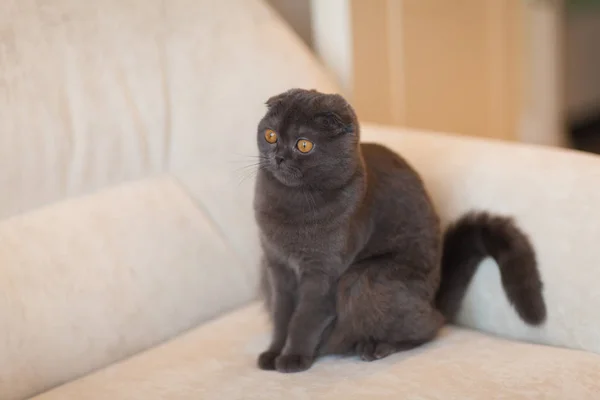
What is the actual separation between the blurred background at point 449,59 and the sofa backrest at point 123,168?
25 cm

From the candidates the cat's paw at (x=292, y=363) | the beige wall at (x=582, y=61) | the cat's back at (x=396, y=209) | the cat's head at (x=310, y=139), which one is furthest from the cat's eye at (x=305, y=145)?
the beige wall at (x=582, y=61)

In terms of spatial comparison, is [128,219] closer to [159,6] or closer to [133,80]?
[133,80]

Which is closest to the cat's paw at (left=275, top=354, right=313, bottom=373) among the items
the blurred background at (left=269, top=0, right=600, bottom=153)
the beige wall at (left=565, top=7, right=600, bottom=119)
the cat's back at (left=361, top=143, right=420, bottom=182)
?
the cat's back at (left=361, top=143, right=420, bottom=182)

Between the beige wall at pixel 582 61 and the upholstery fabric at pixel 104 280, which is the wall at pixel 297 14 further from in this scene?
the beige wall at pixel 582 61

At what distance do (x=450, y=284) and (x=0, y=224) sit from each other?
82cm

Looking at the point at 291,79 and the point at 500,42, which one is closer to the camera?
the point at 291,79

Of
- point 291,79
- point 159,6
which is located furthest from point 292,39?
point 159,6

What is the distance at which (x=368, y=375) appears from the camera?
1155 millimetres

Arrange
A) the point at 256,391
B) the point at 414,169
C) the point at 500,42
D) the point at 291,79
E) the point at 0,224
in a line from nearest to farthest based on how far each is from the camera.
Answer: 1. the point at 256,391
2. the point at 0,224
3. the point at 414,169
4. the point at 291,79
5. the point at 500,42

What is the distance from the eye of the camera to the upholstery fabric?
1217 millimetres

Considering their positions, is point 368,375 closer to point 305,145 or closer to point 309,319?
point 309,319

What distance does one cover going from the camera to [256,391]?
3.70 feet

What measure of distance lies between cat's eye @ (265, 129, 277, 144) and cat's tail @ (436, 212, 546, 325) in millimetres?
415

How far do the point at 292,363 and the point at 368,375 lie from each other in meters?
0.13
